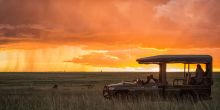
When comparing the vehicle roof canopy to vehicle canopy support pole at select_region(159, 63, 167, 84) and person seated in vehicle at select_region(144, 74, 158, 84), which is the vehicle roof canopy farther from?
person seated in vehicle at select_region(144, 74, 158, 84)

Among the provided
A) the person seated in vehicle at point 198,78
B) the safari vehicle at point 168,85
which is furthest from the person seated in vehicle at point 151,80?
the person seated in vehicle at point 198,78

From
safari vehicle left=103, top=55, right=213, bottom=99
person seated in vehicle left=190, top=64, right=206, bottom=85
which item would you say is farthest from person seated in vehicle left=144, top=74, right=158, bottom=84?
person seated in vehicle left=190, top=64, right=206, bottom=85

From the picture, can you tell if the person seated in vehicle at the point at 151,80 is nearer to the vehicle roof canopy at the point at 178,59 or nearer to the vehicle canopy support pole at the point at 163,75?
the vehicle canopy support pole at the point at 163,75

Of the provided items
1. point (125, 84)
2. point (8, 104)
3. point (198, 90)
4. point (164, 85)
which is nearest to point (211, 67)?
point (198, 90)

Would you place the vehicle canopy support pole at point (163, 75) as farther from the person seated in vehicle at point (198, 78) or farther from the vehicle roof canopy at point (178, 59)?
the person seated in vehicle at point (198, 78)

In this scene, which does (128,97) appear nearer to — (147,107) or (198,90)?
(198,90)

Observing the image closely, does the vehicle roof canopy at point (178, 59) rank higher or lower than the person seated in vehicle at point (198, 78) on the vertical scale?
higher

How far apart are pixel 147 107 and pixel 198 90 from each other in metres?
6.62

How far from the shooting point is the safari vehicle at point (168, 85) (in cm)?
1898

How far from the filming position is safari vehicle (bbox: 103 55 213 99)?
1898cm

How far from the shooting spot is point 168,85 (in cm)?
1912

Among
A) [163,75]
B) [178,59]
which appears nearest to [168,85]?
[163,75]

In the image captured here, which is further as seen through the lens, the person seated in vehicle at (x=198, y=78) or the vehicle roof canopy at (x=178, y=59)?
the person seated in vehicle at (x=198, y=78)

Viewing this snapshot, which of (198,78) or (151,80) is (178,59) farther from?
(151,80)
